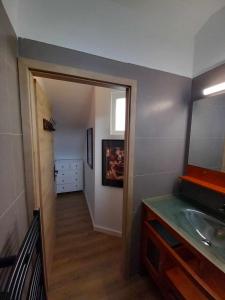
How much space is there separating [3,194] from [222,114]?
156 cm

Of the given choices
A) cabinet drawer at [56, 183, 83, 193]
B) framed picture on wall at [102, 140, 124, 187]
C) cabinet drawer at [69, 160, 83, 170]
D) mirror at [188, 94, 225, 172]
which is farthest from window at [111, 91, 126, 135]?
cabinet drawer at [56, 183, 83, 193]

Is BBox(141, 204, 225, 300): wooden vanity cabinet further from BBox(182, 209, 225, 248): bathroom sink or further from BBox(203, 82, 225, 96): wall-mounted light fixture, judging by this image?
BBox(203, 82, 225, 96): wall-mounted light fixture

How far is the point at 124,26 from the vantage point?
3.56 ft

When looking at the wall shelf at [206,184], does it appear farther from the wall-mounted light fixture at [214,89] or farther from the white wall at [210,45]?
the white wall at [210,45]

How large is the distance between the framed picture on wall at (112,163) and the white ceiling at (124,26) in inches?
41.8

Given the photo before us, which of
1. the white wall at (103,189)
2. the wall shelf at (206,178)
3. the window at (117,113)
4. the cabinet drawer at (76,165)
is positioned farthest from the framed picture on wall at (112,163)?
the cabinet drawer at (76,165)

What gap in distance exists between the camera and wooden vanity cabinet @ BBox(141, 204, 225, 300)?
725 millimetres

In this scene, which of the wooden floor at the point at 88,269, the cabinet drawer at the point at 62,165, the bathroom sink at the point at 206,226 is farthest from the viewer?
the cabinet drawer at the point at 62,165

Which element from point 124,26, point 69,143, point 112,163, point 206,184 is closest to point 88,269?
point 112,163

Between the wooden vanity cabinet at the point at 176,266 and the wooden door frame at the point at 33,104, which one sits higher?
the wooden door frame at the point at 33,104

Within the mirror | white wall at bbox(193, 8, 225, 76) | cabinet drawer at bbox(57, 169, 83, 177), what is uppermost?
white wall at bbox(193, 8, 225, 76)

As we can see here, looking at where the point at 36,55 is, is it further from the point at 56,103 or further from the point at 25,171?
the point at 56,103

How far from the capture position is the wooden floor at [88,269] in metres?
1.30

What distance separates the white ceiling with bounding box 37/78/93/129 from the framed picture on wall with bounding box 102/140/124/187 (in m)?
0.92
